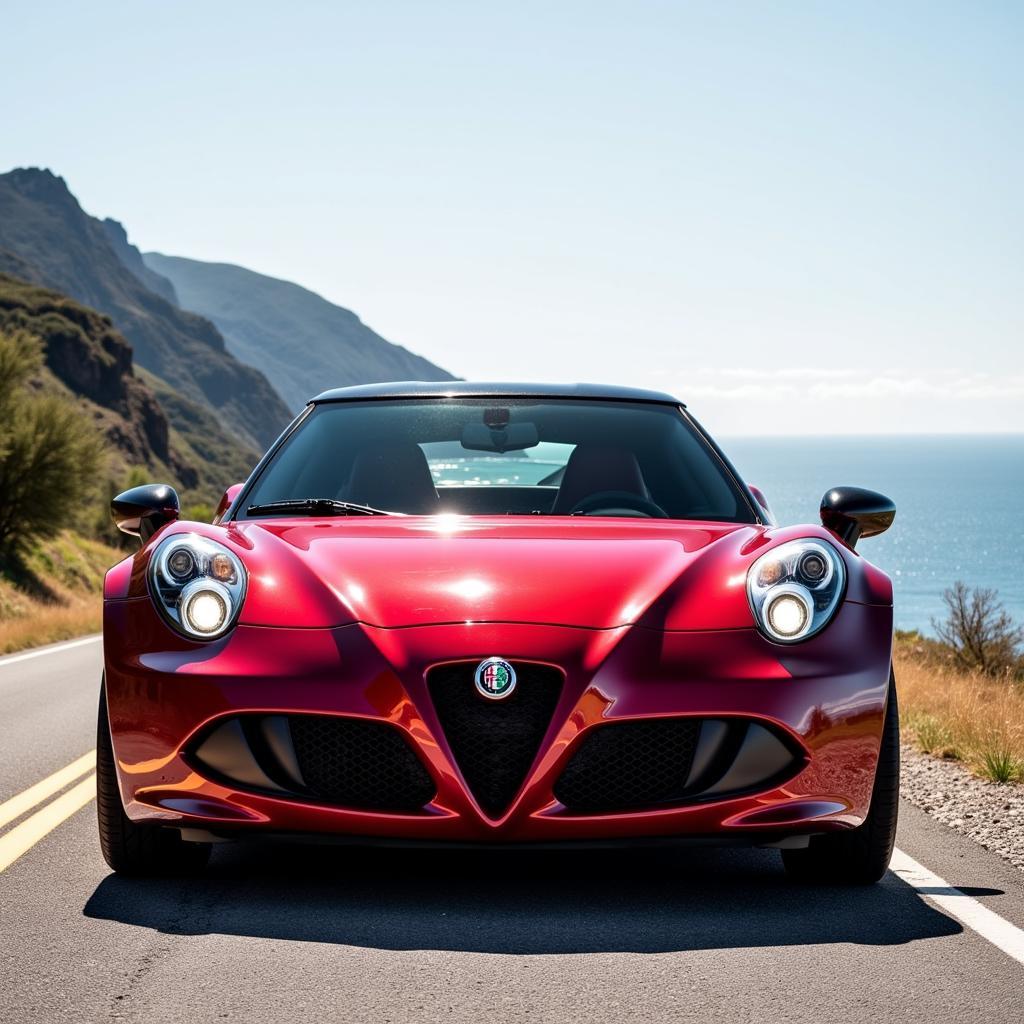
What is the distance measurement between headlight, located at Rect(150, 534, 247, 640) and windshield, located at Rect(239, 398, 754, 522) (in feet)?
2.56

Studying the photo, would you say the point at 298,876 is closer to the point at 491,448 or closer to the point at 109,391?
the point at 491,448

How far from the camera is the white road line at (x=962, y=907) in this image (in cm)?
356

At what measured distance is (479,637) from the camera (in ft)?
12.0

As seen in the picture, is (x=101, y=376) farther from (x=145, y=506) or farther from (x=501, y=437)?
(x=145, y=506)

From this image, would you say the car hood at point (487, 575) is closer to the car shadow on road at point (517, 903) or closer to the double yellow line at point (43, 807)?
the car shadow on road at point (517, 903)

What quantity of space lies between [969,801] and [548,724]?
2843 mm

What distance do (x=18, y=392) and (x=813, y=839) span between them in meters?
36.1

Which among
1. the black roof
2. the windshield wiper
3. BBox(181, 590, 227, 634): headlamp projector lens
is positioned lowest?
BBox(181, 590, 227, 634): headlamp projector lens

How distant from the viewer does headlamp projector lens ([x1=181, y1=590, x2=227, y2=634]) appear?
12.5 ft

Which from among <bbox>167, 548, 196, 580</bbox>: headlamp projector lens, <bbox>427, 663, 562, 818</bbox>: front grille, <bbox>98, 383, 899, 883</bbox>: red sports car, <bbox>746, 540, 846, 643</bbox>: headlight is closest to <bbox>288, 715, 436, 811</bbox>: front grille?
<bbox>98, 383, 899, 883</bbox>: red sports car

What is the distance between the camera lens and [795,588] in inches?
153

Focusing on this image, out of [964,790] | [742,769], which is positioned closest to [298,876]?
[742,769]

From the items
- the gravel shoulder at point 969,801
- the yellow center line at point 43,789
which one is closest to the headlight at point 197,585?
the yellow center line at point 43,789

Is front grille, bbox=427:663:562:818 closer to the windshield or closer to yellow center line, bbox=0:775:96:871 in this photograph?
the windshield
